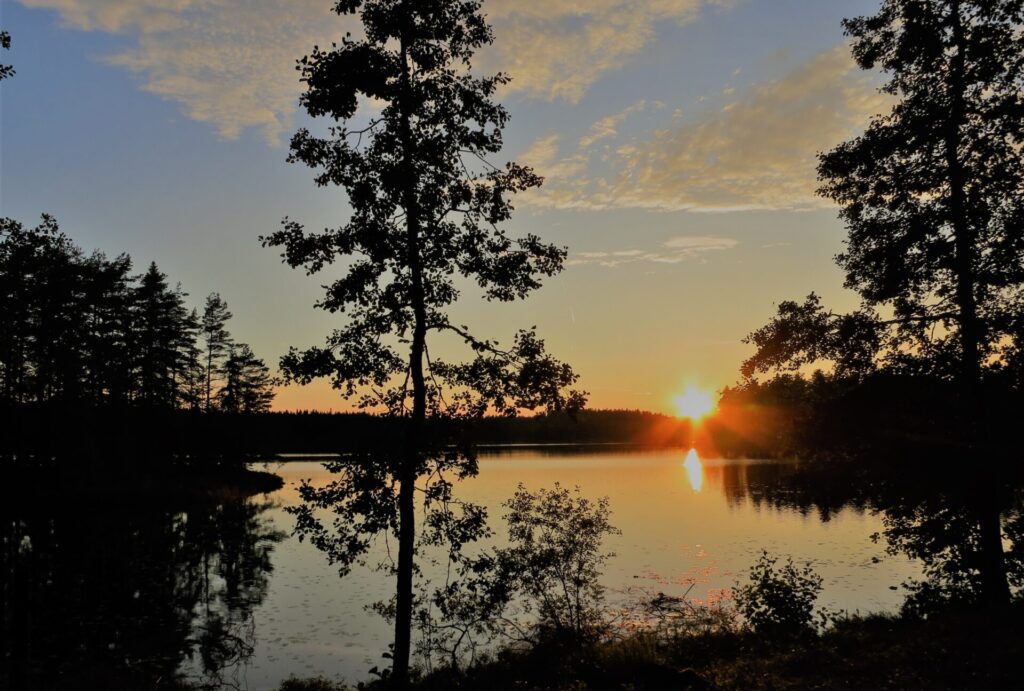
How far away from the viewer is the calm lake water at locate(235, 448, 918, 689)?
73.3ft

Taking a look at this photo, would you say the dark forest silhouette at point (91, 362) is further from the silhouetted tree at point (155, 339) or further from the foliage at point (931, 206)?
the foliage at point (931, 206)

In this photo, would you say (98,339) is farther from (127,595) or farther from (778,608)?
(778,608)

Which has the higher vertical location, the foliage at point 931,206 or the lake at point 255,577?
the foliage at point 931,206

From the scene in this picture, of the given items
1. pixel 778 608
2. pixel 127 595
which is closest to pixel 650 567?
pixel 778 608

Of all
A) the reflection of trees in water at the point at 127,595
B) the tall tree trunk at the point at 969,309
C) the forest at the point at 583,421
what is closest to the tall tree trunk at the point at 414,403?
the forest at the point at 583,421

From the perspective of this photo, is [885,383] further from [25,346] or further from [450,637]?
[25,346]

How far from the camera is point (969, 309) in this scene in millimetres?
16016

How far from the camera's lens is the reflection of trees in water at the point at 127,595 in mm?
18984

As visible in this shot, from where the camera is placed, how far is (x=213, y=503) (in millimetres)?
56344

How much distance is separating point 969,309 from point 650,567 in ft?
77.3

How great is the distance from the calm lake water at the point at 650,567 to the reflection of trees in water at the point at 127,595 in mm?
1412

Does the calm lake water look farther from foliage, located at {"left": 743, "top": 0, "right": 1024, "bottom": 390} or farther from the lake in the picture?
foliage, located at {"left": 743, "top": 0, "right": 1024, "bottom": 390}

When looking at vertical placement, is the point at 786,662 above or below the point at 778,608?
above

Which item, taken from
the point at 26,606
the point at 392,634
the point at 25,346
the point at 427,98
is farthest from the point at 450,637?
the point at 25,346
